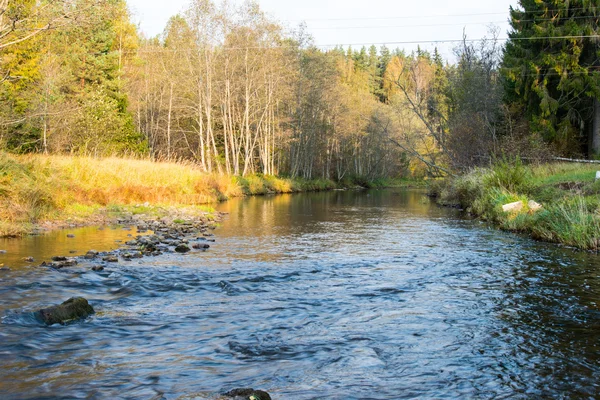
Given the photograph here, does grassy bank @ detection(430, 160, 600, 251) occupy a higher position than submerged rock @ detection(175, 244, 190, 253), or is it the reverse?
grassy bank @ detection(430, 160, 600, 251)

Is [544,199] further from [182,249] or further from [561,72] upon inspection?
[561,72]

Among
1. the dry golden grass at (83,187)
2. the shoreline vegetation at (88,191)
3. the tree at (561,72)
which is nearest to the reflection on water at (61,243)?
the shoreline vegetation at (88,191)

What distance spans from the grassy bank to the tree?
226 inches

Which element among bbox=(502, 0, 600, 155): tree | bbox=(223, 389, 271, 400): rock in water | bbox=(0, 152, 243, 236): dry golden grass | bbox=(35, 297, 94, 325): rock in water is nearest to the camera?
bbox=(223, 389, 271, 400): rock in water

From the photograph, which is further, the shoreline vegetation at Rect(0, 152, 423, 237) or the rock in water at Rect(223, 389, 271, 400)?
the shoreline vegetation at Rect(0, 152, 423, 237)

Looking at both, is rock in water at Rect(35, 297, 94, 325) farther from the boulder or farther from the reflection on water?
the boulder

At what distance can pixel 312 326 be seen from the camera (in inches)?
271

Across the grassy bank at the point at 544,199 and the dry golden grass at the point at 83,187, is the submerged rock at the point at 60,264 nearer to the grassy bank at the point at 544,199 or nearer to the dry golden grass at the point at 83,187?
the dry golden grass at the point at 83,187

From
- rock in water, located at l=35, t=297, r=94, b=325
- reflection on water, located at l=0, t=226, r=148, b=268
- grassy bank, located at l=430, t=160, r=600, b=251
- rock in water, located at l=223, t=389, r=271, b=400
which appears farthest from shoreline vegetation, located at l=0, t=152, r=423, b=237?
grassy bank, located at l=430, t=160, r=600, b=251

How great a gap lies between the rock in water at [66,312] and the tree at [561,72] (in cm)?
2663

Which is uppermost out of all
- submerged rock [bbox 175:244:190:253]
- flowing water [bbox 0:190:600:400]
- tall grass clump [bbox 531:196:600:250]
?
tall grass clump [bbox 531:196:600:250]

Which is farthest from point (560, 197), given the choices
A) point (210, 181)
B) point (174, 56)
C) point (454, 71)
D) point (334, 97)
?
point (334, 97)

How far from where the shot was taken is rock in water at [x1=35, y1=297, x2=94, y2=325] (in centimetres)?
671

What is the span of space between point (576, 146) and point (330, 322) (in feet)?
90.5
